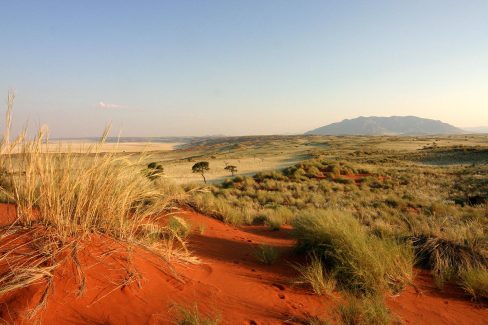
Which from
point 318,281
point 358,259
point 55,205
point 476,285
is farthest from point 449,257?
point 55,205

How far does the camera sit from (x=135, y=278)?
147 inches

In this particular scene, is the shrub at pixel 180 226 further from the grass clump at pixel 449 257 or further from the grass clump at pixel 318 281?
the grass clump at pixel 449 257

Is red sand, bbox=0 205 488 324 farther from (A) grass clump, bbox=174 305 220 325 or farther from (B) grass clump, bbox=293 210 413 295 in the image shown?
(B) grass clump, bbox=293 210 413 295

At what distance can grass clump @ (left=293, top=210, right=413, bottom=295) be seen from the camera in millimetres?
4484

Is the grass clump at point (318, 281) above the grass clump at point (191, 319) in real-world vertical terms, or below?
below

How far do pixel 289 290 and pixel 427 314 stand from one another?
174 centimetres

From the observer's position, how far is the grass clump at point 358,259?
177 inches

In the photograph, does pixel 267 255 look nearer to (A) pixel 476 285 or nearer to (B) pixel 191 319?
(B) pixel 191 319

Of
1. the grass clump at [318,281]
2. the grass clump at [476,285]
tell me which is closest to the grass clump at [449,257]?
the grass clump at [476,285]

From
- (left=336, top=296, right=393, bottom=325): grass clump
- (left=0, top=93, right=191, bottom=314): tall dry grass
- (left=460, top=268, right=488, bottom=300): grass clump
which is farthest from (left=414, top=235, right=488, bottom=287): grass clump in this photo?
(left=0, top=93, right=191, bottom=314): tall dry grass

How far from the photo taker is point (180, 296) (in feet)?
12.1

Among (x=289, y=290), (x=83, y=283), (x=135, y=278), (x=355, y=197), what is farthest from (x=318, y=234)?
(x=355, y=197)

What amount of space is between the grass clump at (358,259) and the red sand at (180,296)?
0.27 meters

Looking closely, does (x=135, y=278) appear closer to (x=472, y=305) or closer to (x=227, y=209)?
(x=472, y=305)
